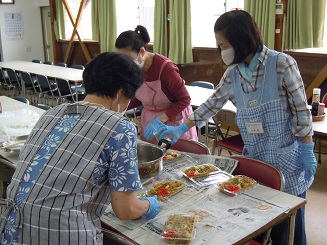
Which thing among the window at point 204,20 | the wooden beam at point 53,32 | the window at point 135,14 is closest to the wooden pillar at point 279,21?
the window at point 204,20

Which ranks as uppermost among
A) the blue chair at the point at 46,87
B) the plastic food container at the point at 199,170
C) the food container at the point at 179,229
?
the plastic food container at the point at 199,170

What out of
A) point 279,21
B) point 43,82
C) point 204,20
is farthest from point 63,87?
point 279,21

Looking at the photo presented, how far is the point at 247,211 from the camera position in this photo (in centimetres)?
158

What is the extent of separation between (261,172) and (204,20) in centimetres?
456

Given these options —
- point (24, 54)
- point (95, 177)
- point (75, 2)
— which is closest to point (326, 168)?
point (95, 177)

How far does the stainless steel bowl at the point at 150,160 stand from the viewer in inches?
73.6

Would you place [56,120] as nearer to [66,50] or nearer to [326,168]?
[326,168]

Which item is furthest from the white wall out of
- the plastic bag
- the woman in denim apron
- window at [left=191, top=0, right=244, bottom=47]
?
the woman in denim apron

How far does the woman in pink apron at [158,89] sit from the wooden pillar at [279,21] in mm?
2751

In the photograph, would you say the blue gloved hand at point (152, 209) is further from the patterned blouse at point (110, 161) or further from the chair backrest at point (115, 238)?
the patterned blouse at point (110, 161)

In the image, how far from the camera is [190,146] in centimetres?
246

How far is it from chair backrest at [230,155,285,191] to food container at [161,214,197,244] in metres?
0.57

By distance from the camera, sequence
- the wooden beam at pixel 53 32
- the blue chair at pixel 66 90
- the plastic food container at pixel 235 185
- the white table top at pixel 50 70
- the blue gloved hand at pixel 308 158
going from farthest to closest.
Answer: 1. the wooden beam at pixel 53 32
2. the white table top at pixel 50 70
3. the blue chair at pixel 66 90
4. the blue gloved hand at pixel 308 158
5. the plastic food container at pixel 235 185

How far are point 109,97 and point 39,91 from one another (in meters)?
5.93
